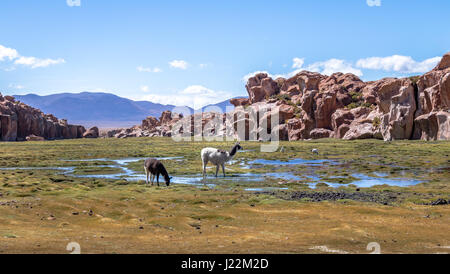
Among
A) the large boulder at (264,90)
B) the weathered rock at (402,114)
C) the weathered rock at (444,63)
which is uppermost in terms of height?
the large boulder at (264,90)

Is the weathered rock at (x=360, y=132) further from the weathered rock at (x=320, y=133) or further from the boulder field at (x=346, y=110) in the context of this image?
the weathered rock at (x=320, y=133)

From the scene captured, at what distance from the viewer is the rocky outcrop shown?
13838 centimetres

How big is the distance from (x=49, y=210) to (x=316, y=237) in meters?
10.1

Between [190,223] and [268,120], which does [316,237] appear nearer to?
[190,223]

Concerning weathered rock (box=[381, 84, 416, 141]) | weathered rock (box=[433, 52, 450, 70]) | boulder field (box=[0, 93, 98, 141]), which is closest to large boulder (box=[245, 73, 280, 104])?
boulder field (box=[0, 93, 98, 141])

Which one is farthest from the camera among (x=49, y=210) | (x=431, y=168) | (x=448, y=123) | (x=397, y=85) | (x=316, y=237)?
(x=397, y=85)

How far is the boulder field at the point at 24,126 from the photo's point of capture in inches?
5453

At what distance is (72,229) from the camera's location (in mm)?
13234

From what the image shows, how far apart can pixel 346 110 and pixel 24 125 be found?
11411cm

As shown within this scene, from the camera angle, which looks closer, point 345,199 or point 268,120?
point 345,199

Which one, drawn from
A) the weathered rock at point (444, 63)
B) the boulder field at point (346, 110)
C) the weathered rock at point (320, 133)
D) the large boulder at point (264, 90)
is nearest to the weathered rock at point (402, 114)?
the boulder field at point (346, 110)

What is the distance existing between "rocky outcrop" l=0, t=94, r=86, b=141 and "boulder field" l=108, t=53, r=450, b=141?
149 feet

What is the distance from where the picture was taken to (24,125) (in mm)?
153125

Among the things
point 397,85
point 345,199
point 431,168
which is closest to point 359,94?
point 397,85
